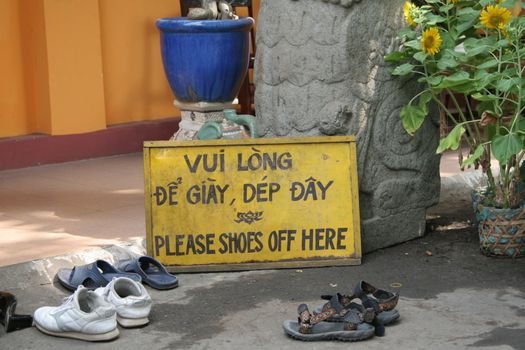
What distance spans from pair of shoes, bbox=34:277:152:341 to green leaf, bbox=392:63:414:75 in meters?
1.94

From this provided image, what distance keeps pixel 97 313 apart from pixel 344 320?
1.12m

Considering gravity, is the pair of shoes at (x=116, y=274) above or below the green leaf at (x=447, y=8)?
below

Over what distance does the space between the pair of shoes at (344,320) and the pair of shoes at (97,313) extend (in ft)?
2.33

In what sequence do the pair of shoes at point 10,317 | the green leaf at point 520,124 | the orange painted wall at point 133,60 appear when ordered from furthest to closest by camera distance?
the orange painted wall at point 133,60, the green leaf at point 520,124, the pair of shoes at point 10,317

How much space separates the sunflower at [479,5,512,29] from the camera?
6.14 meters

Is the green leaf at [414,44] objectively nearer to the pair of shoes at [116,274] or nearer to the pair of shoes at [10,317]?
the pair of shoes at [116,274]

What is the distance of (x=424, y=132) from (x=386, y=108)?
381 mm

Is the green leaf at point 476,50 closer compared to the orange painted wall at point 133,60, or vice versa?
the green leaf at point 476,50

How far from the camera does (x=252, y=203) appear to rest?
631 centimetres

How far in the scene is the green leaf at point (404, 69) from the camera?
20.7ft

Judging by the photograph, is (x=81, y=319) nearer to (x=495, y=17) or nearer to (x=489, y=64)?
(x=489, y=64)

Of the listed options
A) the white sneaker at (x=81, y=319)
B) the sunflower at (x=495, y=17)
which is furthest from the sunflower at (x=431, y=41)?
the white sneaker at (x=81, y=319)

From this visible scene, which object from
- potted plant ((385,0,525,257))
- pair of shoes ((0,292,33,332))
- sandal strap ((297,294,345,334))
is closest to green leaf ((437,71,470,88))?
potted plant ((385,0,525,257))

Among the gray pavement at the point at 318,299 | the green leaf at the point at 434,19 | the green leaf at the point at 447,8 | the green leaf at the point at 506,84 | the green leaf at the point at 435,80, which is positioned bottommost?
the gray pavement at the point at 318,299
